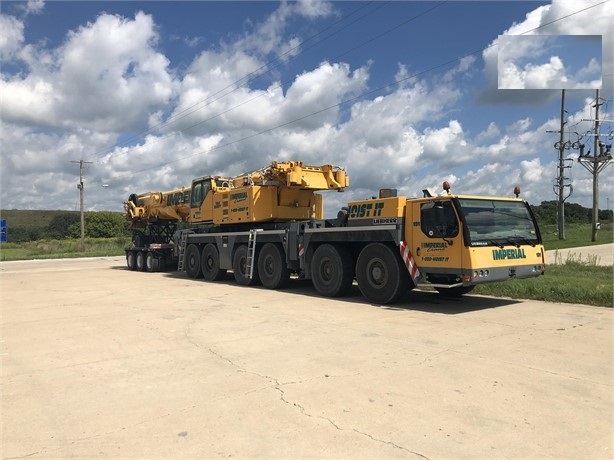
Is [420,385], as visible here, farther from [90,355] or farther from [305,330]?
[90,355]

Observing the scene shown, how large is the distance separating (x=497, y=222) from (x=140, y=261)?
18.2 m

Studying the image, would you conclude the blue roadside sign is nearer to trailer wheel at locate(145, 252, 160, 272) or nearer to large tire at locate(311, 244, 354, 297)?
trailer wheel at locate(145, 252, 160, 272)

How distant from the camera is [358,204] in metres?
12.3

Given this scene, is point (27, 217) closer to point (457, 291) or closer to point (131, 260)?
point (131, 260)

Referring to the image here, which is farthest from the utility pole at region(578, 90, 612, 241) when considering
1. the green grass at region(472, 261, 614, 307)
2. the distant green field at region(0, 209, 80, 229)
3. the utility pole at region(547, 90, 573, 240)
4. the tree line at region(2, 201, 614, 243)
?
the distant green field at region(0, 209, 80, 229)

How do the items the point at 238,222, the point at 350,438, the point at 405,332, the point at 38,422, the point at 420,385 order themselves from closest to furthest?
the point at 350,438 < the point at 38,422 < the point at 420,385 < the point at 405,332 < the point at 238,222

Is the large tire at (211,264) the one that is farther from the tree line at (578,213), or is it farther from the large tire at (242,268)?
the tree line at (578,213)

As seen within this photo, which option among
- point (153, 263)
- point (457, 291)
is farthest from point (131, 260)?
point (457, 291)

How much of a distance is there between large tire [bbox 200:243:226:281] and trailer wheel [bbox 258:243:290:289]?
2.84 meters

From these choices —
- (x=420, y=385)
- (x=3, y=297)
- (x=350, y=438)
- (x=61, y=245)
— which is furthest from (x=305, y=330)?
(x=61, y=245)

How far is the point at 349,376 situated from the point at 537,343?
3161 millimetres

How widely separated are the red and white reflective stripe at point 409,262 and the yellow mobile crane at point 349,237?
0.02 metres

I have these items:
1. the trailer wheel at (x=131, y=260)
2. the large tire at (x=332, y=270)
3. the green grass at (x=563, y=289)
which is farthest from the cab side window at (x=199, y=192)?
the green grass at (x=563, y=289)

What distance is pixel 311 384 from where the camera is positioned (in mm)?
5590
